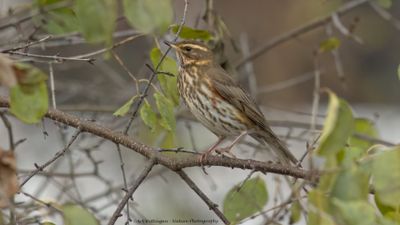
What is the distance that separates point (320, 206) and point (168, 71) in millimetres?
1728

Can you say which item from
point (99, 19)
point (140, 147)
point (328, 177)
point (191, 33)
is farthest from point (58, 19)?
point (328, 177)

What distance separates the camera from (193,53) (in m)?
6.55

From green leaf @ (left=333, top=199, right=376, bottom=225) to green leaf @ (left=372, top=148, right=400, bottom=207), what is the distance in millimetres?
287

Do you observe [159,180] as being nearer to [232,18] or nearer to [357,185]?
[232,18]

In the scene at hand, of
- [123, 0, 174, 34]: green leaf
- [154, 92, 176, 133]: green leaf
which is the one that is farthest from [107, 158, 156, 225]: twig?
[123, 0, 174, 34]: green leaf

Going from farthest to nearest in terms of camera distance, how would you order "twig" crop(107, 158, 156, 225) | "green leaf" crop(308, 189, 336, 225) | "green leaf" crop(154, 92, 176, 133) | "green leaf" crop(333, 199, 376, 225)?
"green leaf" crop(154, 92, 176, 133) → "twig" crop(107, 158, 156, 225) → "green leaf" crop(308, 189, 336, 225) → "green leaf" crop(333, 199, 376, 225)

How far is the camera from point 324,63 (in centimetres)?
1348

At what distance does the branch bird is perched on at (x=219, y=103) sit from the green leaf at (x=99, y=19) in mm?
2862

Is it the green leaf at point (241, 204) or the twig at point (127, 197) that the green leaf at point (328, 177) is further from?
the green leaf at point (241, 204)

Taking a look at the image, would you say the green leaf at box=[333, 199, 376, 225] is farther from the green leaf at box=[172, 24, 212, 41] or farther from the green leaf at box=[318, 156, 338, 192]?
the green leaf at box=[172, 24, 212, 41]

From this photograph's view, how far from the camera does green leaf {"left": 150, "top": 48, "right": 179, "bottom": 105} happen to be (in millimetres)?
A: 4633

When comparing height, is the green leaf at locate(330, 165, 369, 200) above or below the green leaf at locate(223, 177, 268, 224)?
below

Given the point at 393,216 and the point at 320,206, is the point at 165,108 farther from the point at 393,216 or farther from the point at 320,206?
the point at 320,206

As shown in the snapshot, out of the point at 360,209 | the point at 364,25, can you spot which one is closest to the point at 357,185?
the point at 360,209
